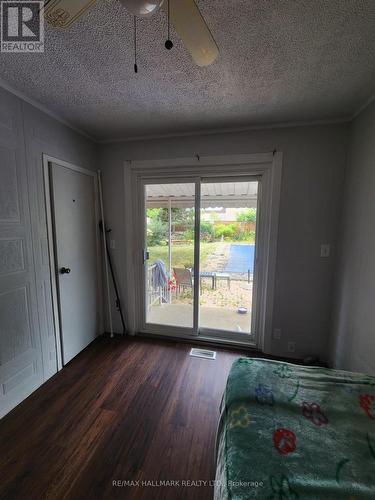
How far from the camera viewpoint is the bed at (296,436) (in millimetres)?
702

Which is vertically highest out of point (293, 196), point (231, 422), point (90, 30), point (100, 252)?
point (90, 30)

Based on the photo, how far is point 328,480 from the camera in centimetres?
72

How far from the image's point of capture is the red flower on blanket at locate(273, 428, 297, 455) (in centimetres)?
82

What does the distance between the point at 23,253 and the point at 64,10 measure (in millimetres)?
1606

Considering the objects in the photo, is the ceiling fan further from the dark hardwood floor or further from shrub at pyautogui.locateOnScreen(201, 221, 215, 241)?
the dark hardwood floor

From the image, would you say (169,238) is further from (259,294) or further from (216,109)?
(216,109)

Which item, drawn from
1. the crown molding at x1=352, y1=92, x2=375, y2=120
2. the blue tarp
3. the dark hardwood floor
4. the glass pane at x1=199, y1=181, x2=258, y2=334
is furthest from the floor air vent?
the crown molding at x1=352, y1=92, x2=375, y2=120

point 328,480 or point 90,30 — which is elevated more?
point 90,30

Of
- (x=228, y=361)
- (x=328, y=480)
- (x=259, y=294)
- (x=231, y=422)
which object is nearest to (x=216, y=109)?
(x=259, y=294)

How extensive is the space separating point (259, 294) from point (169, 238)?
4.11 feet

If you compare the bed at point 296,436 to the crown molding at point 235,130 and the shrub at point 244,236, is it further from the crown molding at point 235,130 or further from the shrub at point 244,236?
the crown molding at point 235,130

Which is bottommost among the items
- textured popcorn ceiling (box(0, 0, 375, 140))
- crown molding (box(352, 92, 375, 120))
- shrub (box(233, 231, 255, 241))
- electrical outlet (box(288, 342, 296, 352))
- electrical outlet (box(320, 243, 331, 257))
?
electrical outlet (box(288, 342, 296, 352))

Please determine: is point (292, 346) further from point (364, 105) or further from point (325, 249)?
point (364, 105)

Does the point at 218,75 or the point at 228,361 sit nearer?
the point at 218,75
